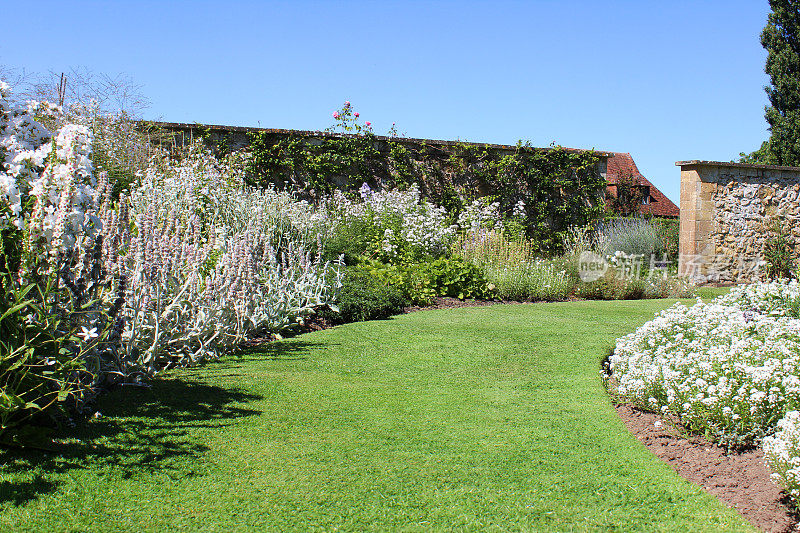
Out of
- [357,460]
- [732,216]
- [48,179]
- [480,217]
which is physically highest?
[732,216]

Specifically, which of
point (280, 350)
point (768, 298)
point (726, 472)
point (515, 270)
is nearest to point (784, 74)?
point (515, 270)

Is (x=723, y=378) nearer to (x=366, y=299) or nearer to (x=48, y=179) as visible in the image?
(x=48, y=179)

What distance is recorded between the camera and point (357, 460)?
3305 millimetres

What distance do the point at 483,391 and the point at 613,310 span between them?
15.4 feet

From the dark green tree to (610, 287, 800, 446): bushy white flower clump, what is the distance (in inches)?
816

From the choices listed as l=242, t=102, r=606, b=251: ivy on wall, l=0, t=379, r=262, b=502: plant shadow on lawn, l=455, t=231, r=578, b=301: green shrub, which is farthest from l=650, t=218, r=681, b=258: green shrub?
l=0, t=379, r=262, b=502: plant shadow on lawn

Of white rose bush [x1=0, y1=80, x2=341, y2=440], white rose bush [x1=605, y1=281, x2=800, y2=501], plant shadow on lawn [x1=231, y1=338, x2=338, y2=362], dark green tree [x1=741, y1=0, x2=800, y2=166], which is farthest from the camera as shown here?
dark green tree [x1=741, y1=0, x2=800, y2=166]

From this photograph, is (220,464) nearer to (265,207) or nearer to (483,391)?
(483,391)

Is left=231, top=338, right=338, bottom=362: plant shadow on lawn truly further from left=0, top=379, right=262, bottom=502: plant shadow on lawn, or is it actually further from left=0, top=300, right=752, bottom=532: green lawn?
left=0, top=379, right=262, bottom=502: plant shadow on lawn

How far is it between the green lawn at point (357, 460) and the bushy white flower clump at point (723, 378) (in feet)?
1.11

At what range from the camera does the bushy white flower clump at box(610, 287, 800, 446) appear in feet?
11.2

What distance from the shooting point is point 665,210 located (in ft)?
88.6

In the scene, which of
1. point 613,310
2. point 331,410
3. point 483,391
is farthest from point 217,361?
point 613,310

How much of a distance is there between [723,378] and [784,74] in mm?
22692
